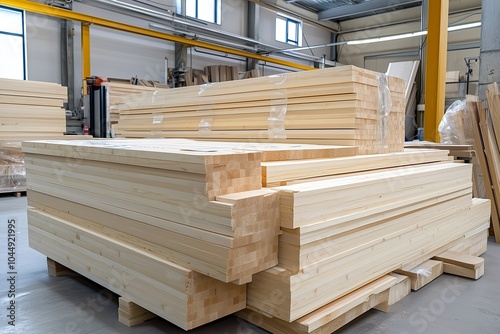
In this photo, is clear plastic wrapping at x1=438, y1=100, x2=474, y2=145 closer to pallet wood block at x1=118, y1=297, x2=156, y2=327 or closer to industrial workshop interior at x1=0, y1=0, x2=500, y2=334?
industrial workshop interior at x1=0, y1=0, x2=500, y2=334

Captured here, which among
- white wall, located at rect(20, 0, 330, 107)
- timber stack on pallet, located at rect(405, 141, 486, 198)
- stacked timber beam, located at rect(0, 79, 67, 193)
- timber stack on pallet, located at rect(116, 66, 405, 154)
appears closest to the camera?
timber stack on pallet, located at rect(116, 66, 405, 154)

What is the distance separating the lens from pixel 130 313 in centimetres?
234

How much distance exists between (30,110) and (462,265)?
737 cm

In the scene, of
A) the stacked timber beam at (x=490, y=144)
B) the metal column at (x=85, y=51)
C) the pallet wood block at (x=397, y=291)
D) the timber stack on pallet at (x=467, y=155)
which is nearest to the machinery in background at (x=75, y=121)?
the metal column at (x=85, y=51)

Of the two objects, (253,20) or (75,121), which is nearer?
(75,121)

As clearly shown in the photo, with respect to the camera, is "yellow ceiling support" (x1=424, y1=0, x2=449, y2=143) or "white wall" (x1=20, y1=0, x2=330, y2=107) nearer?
"yellow ceiling support" (x1=424, y1=0, x2=449, y2=143)

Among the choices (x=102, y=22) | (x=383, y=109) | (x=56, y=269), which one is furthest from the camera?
(x=102, y=22)

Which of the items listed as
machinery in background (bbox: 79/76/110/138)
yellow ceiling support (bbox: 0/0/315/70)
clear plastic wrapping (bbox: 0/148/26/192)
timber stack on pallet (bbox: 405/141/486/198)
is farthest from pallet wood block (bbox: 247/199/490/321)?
yellow ceiling support (bbox: 0/0/315/70)

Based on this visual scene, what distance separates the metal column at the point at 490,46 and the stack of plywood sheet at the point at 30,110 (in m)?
7.33

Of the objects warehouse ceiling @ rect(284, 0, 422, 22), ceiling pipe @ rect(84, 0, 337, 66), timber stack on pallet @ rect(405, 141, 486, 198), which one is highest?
warehouse ceiling @ rect(284, 0, 422, 22)

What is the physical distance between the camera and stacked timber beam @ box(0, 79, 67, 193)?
7.04 meters

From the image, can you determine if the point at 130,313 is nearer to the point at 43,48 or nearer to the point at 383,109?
the point at 383,109

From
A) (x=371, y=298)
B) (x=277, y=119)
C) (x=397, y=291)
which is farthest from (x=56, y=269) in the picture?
(x=397, y=291)

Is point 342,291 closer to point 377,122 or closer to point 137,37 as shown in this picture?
point 377,122
